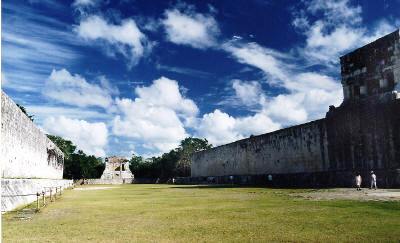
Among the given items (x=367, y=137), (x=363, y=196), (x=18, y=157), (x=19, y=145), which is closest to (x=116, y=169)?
(x=19, y=145)

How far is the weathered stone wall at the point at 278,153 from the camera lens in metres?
27.1

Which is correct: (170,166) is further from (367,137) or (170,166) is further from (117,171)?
(367,137)

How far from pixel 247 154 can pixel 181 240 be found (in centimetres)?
3394

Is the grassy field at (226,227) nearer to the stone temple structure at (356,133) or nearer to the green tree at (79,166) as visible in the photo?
the stone temple structure at (356,133)

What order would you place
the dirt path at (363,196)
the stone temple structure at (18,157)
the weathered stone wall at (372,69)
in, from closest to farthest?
the dirt path at (363,196) < the stone temple structure at (18,157) < the weathered stone wall at (372,69)

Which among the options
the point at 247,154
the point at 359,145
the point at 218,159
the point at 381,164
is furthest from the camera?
the point at 218,159

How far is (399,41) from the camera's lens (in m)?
22.0

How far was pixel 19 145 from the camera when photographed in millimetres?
18875

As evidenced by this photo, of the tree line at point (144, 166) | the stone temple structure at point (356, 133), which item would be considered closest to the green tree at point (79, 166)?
the tree line at point (144, 166)

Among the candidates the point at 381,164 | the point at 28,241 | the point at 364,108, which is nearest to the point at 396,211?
the point at 28,241

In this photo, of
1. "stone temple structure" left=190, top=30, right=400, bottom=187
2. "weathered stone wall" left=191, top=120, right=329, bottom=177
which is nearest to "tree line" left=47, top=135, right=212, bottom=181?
"weathered stone wall" left=191, top=120, right=329, bottom=177

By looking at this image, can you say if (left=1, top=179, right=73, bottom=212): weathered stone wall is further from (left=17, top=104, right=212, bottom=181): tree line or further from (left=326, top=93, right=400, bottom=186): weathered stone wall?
(left=17, top=104, right=212, bottom=181): tree line

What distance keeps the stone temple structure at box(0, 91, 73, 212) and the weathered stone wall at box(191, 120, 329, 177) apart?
17515 millimetres

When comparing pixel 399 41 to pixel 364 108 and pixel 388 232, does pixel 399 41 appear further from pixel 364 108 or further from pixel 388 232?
pixel 388 232
